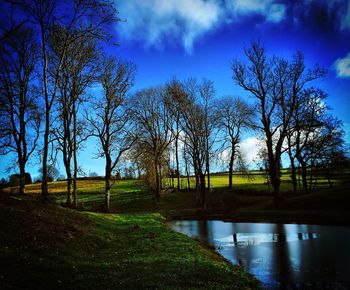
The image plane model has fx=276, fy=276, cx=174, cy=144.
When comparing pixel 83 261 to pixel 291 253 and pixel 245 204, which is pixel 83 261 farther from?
pixel 245 204

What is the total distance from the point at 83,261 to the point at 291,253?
12.5 m

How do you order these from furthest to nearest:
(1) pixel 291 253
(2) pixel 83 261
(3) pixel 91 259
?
(1) pixel 291 253 < (3) pixel 91 259 < (2) pixel 83 261

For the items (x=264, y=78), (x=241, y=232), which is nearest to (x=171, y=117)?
(x=264, y=78)

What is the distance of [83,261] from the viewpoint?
11492mm

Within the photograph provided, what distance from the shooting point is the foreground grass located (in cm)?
872

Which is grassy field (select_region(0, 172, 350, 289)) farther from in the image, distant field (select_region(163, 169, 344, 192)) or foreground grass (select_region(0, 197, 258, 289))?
distant field (select_region(163, 169, 344, 192))

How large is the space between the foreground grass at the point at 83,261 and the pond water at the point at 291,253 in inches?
84.3

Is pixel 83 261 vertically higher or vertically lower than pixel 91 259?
higher

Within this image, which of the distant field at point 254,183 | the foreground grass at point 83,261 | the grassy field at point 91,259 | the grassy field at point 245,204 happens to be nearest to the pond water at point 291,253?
the grassy field at point 91,259

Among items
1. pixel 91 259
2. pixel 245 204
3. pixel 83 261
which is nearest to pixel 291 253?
pixel 91 259

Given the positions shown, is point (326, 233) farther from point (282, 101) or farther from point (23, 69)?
point (23, 69)

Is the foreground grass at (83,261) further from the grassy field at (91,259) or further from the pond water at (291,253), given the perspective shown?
the pond water at (291,253)

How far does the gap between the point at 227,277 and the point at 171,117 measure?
43972mm

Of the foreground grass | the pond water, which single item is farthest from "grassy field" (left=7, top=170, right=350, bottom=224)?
the foreground grass
